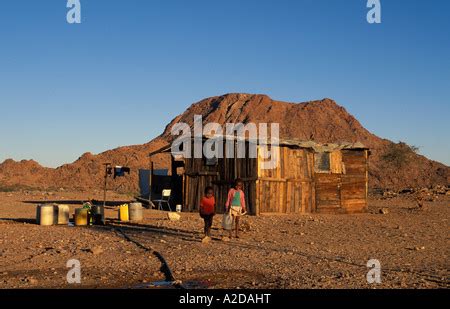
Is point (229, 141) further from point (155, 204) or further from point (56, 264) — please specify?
point (56, 264)

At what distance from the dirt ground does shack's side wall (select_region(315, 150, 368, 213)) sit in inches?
291

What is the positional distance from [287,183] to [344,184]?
3.84m

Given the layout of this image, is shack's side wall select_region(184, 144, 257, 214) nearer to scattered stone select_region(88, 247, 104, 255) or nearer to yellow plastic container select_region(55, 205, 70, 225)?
yellow plastic container select_region(55, 205, 70, 225)

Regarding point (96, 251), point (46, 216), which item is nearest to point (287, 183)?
point (46, 216)

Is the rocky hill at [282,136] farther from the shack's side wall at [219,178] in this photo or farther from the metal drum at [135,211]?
the metal drum at [135,211]

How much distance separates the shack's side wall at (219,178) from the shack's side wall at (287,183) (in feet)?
1.38

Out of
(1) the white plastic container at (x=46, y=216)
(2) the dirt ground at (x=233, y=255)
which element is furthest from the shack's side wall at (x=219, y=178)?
(1) the white plastic container at (x=46, y=216)

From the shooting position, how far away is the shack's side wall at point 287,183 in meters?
27.3

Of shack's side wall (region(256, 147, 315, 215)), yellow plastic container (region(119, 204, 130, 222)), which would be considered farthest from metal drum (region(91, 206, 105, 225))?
shack's side wall (region(256, 147, 315, 215))

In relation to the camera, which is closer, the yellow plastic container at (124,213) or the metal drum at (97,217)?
the metal drum at (97,217)

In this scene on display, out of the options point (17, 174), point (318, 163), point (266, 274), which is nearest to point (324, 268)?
point (266, 274)

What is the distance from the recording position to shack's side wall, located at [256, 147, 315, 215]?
2731 centimetres

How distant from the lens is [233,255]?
1331 cm

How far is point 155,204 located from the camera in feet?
113
